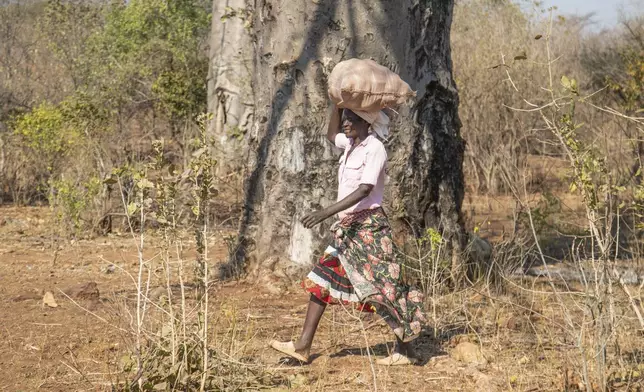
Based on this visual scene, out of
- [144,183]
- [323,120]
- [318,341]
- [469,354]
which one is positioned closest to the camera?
[144,183]

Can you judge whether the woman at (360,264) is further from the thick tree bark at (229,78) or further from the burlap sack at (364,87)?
the thick tree bark at (229,78)

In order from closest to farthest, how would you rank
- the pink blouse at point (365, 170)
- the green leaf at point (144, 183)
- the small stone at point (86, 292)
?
the green leaf at point (144, 183)
the pink blouse at point (365, 170)
the small stone at point (86, 292)

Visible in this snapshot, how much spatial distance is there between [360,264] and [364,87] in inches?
31.7

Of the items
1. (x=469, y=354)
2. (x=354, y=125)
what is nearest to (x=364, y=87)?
(x=354, y=125)

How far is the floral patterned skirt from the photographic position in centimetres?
435

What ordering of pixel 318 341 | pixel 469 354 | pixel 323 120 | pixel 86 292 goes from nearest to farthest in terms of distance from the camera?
pixel 469 354 < pixel 318 341 < pixel 86 292 < pixel 323 120

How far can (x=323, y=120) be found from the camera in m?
5.97

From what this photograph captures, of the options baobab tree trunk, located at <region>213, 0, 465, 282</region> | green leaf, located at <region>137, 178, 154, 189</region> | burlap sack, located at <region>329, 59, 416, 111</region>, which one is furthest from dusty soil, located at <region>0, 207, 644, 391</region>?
burlap sack, located at <region>329, 59, 416, 111</region>

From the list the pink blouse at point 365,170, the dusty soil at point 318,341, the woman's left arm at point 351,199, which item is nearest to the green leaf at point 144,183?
the dusty soil at point 318,341

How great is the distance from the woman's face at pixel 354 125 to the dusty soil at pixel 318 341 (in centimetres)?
83

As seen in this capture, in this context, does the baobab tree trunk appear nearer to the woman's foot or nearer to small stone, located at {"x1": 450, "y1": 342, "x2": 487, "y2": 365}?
small stone, located at {"x1": 450, "y1": 342, "x2": 487, "y2": 365}

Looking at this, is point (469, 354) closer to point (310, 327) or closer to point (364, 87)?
point (310, 327)

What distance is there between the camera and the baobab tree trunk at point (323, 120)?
5949 millimetres

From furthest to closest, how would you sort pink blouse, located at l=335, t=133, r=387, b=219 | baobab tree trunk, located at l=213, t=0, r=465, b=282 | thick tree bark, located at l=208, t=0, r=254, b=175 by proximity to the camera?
thick tree bark, located at l=208, t=0, r=254, b=175 → baobab tree trunk, located at l=213, t=0, r=465, b=282 → pink blouse, located at l=335, t=133, r=387, b=219
